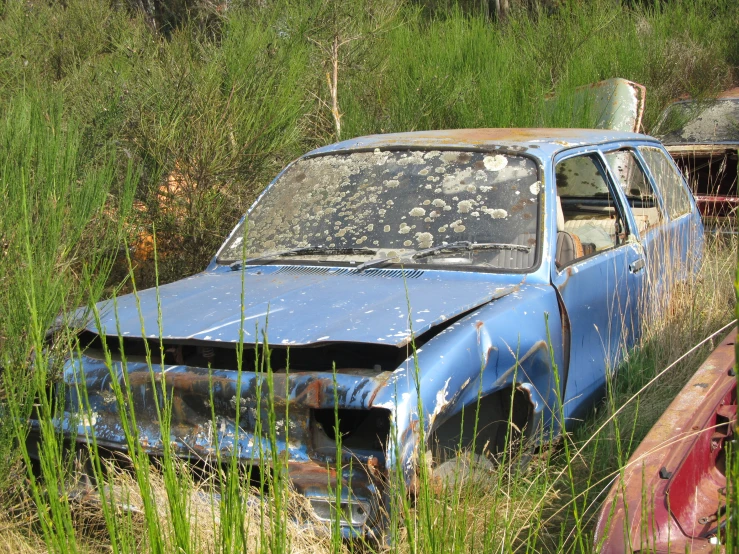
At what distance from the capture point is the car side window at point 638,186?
4820 millimetres

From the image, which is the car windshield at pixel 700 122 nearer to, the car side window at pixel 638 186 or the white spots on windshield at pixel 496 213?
the car side window at pixel 638 186

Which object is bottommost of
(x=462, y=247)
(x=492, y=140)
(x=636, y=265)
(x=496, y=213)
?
(x=636, y=265)

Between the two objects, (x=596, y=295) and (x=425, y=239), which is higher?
(x=425, y=239)

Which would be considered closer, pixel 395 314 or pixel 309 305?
pixel 395 314

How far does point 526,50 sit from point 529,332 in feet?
28.5

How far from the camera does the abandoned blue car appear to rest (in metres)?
2.63

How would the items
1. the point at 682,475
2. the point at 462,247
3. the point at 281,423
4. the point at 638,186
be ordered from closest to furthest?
the point at 682,475 → the point at 281,423 → the point at 462,247 → the point at 638,186

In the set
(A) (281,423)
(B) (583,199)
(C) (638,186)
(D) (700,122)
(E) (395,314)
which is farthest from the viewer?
(D) (700,122)

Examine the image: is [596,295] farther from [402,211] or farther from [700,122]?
[700,122]

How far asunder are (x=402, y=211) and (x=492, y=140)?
66cm

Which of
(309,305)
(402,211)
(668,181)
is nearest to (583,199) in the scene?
(668,181)

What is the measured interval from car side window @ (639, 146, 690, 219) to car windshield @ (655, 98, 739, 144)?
3.45 m

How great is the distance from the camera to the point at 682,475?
8.61ft

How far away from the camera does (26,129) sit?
416cm
